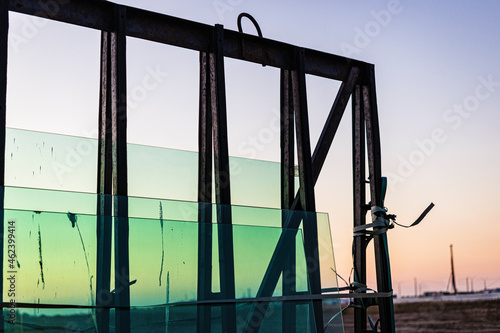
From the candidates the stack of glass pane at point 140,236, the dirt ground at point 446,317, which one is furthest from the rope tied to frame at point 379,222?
the dirt ground at point 446,317

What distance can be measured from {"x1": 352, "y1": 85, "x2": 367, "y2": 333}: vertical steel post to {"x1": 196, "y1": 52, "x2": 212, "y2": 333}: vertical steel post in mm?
1502

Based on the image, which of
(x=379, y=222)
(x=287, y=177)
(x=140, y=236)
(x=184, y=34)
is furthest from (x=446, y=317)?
(x=140, y=236)

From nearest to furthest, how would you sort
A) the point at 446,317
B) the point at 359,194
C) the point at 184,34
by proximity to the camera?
the point at 184,34, the point at 359,194, the point at 446,317

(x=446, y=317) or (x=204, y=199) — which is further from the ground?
(x=204, y=199)

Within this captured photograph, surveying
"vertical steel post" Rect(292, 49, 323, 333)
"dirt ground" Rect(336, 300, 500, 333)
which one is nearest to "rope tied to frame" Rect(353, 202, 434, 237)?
→ "vertical steel post" Rect(292, 49, 323, 333)

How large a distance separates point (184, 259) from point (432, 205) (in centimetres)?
246

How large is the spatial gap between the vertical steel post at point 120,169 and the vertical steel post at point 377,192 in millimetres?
2334

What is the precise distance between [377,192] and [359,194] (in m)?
0.18

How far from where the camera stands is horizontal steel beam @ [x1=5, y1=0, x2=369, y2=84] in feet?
17.2

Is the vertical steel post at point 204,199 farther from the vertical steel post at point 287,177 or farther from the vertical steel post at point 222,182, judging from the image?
the vertical steel post at point 287,177

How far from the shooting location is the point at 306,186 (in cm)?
602

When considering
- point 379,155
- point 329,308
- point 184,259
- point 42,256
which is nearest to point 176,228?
point 184,259

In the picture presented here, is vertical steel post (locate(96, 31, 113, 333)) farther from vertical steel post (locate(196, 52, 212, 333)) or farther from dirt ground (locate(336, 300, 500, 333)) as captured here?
dirt ground (locate(336, 300, 500, 333))

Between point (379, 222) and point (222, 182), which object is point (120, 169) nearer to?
point (222, 182)
